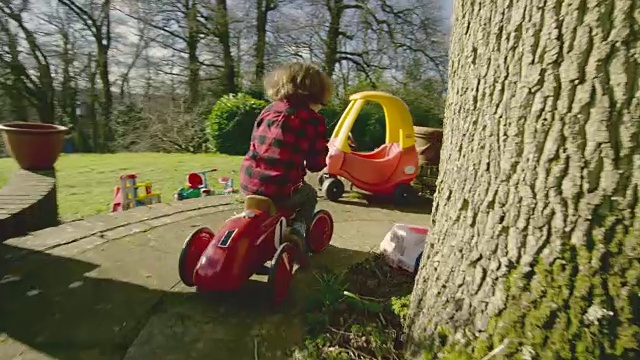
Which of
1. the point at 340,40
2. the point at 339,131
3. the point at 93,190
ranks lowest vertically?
the point at 93,190

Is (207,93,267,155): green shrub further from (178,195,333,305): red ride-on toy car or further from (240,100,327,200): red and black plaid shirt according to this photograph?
(178,195,333,305): red ride-on toy car

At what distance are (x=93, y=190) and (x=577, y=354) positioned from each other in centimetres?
662

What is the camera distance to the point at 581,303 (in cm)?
141

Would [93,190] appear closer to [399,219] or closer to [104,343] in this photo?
[399,219]

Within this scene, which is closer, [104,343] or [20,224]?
[104,343]

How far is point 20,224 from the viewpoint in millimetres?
3449

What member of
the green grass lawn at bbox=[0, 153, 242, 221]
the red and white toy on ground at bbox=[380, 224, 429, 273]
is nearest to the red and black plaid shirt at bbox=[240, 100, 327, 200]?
the red and white toy on ground at bbox=[380, 224, 429, 273]

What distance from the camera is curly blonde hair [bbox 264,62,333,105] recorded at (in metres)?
2.67

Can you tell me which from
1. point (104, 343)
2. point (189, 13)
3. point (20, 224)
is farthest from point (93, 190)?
point (189, 13)

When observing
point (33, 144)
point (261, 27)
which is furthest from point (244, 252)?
point (261, 27)

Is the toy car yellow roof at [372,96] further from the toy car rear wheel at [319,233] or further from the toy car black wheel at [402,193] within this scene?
the toy car rear wheel at [319,233]

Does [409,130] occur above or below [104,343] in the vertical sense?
above

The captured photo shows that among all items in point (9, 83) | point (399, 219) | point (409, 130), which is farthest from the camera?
point (9, 83)

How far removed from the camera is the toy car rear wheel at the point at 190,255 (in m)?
2.44
